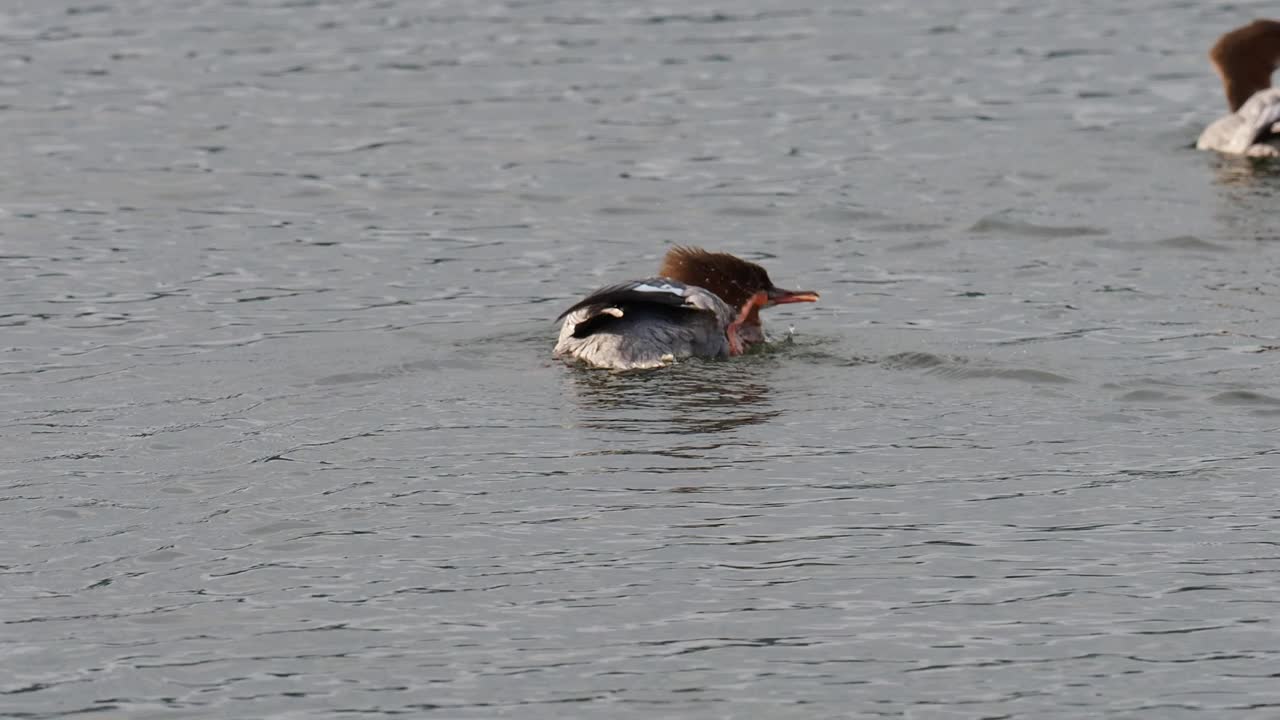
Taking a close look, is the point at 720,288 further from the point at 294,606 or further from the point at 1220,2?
the point at 1220,2

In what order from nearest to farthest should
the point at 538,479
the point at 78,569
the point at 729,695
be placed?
the point at 729,695 < the point at 78,569 < the point at 538,479

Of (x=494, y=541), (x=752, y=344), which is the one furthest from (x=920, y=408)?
(x=494, y=541)

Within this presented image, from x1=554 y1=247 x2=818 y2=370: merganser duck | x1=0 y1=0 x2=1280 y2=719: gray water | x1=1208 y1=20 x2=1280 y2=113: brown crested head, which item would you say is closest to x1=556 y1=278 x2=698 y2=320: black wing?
x1=554 y1=247 x2=818 y2=370: merganser duck

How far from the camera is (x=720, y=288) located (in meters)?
11.7

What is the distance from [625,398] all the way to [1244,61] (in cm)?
1024

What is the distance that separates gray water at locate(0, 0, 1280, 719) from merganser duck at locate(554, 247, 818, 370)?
0.19 m

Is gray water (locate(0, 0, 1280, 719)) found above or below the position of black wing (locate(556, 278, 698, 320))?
below

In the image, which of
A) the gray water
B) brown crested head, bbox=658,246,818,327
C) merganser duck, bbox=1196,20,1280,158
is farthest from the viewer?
merganser duck, bbox=1196,20,1280,158

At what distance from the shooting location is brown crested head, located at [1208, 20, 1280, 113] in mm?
18594

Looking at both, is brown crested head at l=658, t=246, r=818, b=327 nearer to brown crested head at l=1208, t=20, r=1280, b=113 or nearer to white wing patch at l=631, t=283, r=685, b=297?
white wing patch at l=631, t=283, r=685, b=297

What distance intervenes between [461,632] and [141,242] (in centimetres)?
800

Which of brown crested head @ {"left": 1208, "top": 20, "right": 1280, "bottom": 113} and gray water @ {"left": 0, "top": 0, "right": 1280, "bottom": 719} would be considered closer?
gray water @ {"left": 0, "top": 0, "right": 1280, "bottom": 719}

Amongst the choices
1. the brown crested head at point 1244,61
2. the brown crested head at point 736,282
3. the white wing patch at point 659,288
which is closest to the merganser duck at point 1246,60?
the brown crested head at point 1244,61

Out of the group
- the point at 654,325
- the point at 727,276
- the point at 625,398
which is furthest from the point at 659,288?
the point at 727,276
